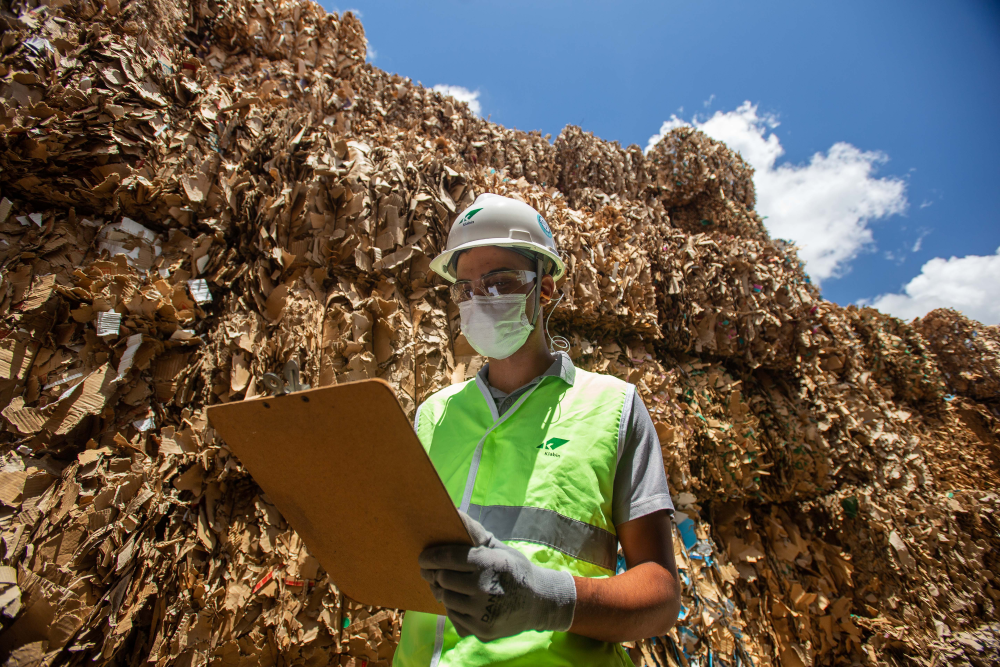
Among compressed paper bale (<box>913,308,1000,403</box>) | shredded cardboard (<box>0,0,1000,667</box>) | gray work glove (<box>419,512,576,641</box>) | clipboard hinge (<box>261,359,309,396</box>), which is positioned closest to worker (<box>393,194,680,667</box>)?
gray work glove (<box>419,512,576,641</box>)

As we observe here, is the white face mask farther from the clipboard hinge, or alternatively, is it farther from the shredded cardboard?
the shredded cardboard

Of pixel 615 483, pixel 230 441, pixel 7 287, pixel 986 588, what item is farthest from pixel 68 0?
pixel 986 588

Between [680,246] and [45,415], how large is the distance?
4759 millimetres

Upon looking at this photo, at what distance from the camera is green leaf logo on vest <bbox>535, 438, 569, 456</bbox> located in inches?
43.4

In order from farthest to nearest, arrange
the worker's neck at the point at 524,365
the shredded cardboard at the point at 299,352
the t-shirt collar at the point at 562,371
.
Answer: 1. the shredded cardboard at the point at 299,352
2. the worker's neck at the point at 524,365
3. the t-shirt collar at the point at 562,371

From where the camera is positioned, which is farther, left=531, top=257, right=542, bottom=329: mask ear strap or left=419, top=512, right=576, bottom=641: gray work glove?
left=531, top=257, right=542, bottom=329: mask ear strap

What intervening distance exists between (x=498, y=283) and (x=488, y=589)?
36.0 inches

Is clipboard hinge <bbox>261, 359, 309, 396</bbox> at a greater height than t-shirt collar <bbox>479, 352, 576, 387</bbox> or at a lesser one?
lesser

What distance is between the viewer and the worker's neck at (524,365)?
4.70ft

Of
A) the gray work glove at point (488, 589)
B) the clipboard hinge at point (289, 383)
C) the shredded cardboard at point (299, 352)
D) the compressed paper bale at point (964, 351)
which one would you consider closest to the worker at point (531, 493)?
the gray work glove at point (488, 589)

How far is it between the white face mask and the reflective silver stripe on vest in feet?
1.72

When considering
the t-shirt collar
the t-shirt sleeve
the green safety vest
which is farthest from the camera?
the t-shirt collar

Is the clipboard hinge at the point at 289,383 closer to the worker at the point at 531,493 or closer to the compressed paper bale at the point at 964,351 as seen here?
the worker at the point at 531,493

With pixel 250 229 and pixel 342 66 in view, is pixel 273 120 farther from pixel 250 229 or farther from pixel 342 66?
pixel 342 66
